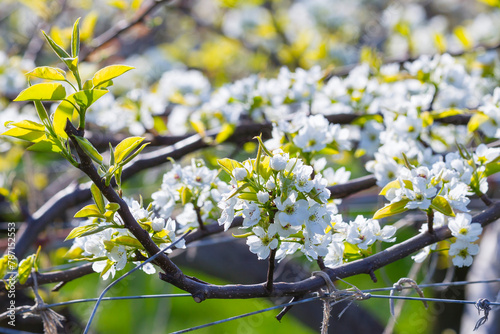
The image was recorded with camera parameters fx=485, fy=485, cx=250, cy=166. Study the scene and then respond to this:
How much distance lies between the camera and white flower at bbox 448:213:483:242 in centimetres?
66

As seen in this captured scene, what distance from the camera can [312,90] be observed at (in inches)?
46.0

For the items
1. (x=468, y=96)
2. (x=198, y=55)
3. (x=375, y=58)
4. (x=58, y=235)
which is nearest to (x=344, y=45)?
(x=198, y=55)

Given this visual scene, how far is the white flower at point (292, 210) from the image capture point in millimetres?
527

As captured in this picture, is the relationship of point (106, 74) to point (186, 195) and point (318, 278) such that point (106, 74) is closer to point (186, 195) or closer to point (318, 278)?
point (186, 195)

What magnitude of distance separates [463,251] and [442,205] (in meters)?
0.12

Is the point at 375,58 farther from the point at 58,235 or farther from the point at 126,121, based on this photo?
the point at 58,235

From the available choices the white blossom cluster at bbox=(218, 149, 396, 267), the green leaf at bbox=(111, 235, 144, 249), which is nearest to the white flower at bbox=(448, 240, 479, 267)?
the white blossom cluster at bbox=(218, 149, 396, 267)

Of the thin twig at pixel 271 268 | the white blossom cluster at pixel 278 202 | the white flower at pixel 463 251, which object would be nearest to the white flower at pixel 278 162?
the white blossom cluster at pixel 278 202

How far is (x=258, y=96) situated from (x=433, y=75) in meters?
0.41

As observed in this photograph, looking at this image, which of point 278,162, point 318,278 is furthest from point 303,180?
point 318,278

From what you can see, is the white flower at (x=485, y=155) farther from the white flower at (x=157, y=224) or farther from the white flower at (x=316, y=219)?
the white flower at (x=157, y=224)

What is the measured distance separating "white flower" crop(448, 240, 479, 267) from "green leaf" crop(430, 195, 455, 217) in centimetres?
8

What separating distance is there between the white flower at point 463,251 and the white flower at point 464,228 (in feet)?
0.04

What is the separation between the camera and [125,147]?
1.89ft
